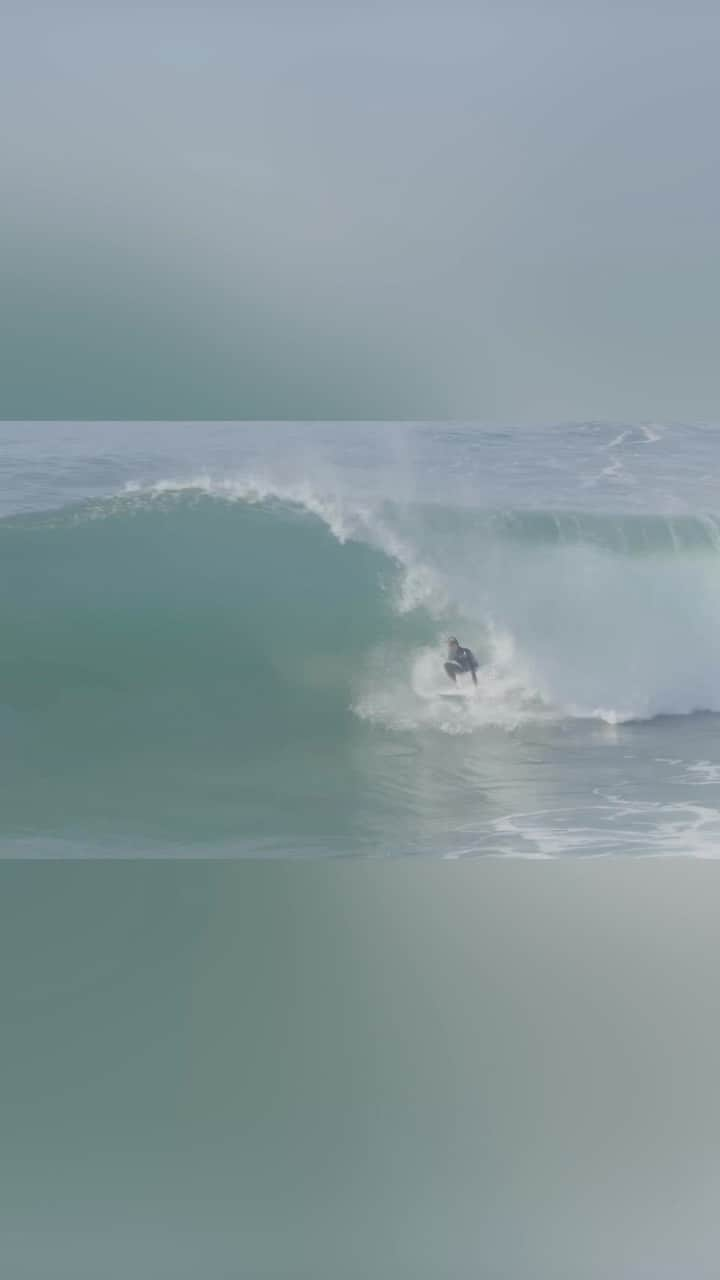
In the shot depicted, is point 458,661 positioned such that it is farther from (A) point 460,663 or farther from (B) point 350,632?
(B) point 350,632

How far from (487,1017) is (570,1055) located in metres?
0.18

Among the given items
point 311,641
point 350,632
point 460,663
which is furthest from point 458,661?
point 311,641

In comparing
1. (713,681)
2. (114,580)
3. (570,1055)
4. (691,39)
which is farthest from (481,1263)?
(691,39)

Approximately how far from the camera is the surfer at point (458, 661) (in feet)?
11.4

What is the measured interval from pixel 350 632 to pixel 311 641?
0.50ft

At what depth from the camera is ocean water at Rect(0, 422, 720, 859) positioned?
10.1ft

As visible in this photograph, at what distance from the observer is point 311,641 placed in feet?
11.3

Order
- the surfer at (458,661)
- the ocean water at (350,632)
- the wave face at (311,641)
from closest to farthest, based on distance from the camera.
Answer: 1. the ocean water at (350,632)
2. the wave face at (311,641)
3. the surfer at (458,661)

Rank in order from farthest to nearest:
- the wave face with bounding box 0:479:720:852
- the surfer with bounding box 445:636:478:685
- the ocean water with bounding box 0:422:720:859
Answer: the surfer with bounding box 445:636:478:685 → the wave face with bounding box 0:479:720:852 → the ocean water with bounding box 0:422:720:859

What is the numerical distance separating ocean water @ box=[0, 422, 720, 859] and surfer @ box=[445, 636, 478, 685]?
5cm

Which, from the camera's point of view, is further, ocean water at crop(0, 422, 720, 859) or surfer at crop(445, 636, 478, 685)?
surfer at crop(445, 636, 478, 685)

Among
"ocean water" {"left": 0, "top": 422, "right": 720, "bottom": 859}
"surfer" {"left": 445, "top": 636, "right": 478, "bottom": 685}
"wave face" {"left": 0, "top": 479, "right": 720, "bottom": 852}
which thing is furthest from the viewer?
"surfer" {"left": 445, "top": 636, "right": 478, "bottom": 685}

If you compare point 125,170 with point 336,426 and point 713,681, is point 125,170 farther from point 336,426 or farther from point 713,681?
point 713,681

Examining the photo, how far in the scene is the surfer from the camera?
3463 millimetres
